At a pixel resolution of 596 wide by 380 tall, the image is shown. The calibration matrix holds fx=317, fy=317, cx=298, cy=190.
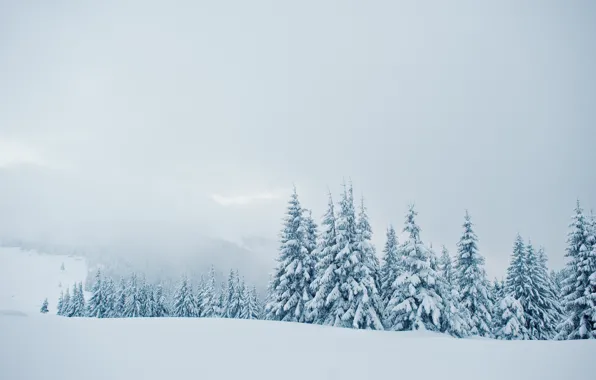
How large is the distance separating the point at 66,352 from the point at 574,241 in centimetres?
2959

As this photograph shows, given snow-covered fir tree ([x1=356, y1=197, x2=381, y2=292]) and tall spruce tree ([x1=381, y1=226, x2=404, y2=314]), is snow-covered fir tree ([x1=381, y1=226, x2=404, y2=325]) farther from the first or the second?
snow-covered fir tree ([x1=356, y1=197, x2=381, y2=292])

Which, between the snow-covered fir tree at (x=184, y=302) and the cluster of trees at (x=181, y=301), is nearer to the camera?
the cluster of trees at (x=181, y=301)

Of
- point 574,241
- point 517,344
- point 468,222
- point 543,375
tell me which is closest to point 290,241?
point 468,222

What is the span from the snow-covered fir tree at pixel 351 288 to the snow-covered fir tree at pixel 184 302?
40.3m

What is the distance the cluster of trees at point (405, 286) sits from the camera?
2053 centimetres

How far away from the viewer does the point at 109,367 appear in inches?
261

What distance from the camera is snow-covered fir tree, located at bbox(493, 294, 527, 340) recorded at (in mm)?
25453

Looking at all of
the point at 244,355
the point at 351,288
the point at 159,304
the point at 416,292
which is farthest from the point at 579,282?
the point at 159,304

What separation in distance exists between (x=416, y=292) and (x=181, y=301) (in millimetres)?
45485

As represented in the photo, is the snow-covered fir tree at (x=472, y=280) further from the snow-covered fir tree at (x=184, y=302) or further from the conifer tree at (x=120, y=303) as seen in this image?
the conifer tree at (x=120, y=303)

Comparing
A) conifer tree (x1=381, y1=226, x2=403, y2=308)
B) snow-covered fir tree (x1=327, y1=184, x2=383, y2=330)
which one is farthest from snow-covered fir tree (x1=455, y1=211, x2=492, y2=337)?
snow-covered fir tree (x1=327, y1=184, x2=383, y2=330)

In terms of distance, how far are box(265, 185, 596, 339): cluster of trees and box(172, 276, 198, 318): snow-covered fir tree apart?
116ft

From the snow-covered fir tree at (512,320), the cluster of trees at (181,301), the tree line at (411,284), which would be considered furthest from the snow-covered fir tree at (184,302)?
the snow-covered fir tree at (512,320)

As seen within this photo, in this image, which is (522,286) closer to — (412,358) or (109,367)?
(412,358)
